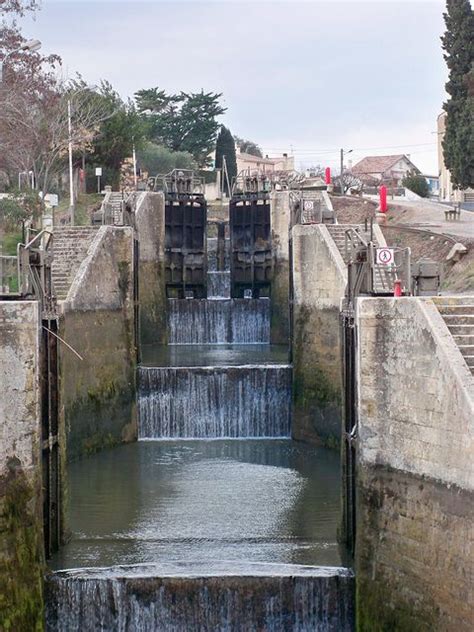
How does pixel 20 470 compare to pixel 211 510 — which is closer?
pixel 20 470

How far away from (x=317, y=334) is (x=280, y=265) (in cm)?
863

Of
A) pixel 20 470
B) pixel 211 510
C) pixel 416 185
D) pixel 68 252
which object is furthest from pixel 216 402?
pixel 416 185

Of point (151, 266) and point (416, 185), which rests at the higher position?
point (416, 185)

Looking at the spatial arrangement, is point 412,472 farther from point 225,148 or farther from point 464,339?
point 225,148

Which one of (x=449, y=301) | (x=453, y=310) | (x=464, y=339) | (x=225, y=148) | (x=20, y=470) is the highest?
(x=225, y=148)

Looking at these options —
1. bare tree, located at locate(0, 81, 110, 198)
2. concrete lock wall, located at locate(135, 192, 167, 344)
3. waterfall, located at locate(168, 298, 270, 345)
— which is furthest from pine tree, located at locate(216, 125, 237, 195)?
waterfall, located at locate(168, 298, 270, 345)

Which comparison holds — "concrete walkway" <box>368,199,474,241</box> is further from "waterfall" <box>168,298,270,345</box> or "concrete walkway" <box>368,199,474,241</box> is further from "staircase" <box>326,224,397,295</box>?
"waterfall" <box>168,298,270,345</box>

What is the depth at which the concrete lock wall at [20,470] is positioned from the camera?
16.6 metres

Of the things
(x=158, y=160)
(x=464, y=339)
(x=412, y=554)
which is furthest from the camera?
(x=158, y=160)

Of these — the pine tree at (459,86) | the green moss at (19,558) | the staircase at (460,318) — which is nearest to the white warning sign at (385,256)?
the staircase at (460,318)

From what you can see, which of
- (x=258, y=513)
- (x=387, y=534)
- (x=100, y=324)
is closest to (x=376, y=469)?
(x=387, y=534)

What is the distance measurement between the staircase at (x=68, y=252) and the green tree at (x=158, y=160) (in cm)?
2757

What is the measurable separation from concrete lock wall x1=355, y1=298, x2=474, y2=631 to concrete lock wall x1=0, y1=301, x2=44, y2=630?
446 cm

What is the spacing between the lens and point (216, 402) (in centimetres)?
2888
